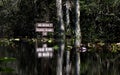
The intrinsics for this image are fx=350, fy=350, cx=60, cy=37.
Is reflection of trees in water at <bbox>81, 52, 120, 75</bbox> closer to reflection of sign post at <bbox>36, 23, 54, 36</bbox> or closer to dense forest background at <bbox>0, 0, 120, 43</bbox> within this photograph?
dense forest background at <bbox>0, 0, 120, 43</bbox>

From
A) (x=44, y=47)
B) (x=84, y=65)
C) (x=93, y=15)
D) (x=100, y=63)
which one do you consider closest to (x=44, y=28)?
(x=44, y=47)

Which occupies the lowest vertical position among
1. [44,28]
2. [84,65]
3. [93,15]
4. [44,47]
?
[84,65]

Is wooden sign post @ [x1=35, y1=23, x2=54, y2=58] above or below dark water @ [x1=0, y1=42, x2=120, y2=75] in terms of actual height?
above

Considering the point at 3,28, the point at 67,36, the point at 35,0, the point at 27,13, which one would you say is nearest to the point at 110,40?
the point at 67,36

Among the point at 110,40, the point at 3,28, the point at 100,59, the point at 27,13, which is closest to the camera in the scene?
the point at 100,59

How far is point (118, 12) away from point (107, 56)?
4134 mm

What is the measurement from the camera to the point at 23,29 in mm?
44250

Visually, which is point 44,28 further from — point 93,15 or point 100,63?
point 93,15

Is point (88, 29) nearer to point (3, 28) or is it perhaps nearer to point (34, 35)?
point (34, 35)

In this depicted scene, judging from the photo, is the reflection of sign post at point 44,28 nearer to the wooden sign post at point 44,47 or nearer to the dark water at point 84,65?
the wooden sign post at point 44,47

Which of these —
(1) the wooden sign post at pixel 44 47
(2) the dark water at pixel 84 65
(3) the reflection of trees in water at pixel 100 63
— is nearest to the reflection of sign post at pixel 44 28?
(1) the wooden sign post at pixel 44 47

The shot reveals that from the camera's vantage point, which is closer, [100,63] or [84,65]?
[84,65]

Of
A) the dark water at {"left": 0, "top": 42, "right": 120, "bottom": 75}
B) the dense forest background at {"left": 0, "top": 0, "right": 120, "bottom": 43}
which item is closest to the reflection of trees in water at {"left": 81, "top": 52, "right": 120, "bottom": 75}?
the dark water at {"left": 0, "top": 42, "right": 120, "bottom": 75}

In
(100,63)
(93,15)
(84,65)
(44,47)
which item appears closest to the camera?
(44,47)
